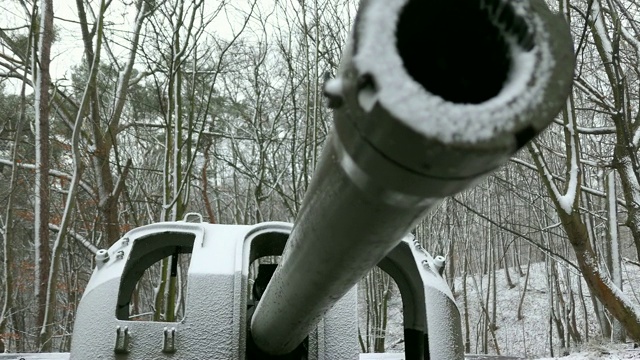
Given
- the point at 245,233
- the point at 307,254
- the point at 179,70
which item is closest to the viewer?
the point at 307,254

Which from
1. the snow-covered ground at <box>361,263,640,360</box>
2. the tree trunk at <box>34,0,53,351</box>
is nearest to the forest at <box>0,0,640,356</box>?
the tree trunk at <box>34,0,53,351</box>

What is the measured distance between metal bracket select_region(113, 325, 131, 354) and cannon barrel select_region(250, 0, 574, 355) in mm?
2157

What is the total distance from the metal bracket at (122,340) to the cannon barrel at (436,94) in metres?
2.16

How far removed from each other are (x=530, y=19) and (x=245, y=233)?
265 cm

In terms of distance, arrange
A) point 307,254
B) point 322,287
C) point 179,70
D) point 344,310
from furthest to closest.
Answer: point 179,70 → point 344,310 → point 322,287 → point 307,254

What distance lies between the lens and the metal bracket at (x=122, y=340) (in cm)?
284

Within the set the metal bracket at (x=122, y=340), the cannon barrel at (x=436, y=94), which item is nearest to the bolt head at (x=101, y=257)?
the metal bracket at (x=122, y=340)

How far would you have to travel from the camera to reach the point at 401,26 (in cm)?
80

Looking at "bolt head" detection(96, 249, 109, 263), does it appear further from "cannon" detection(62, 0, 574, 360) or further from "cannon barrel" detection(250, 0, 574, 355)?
"cannon barrel" detection(250, 0, 574, 355)

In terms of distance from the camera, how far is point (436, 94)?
2.61 feet

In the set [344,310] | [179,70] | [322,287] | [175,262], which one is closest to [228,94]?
[179,70]

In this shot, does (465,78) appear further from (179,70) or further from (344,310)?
(179,70)

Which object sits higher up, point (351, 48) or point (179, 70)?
point (179, 70)

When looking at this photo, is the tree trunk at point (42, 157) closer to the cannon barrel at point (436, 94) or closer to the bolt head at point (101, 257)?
the bolt head at point (101, 257)
